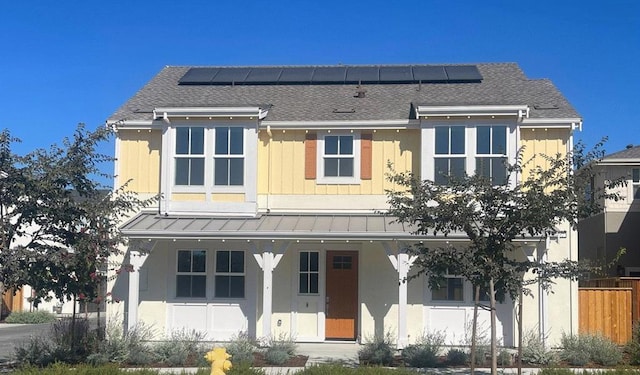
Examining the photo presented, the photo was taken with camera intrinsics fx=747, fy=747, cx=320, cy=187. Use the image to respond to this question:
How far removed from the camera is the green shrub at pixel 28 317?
30750 mm

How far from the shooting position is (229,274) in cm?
1919

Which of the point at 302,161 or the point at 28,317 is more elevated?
the point at 302,161

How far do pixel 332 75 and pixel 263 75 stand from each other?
6.99 feet

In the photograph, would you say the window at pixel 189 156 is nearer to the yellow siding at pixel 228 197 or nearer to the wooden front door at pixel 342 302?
the yellow siding at pixel 228 197

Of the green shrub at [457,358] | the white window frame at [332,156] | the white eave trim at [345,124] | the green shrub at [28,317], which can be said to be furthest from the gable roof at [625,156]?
the green shrub at [28,317]

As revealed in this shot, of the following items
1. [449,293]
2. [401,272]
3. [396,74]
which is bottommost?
[449,293]

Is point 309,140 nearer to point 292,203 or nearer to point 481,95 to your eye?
Result: point 292,203

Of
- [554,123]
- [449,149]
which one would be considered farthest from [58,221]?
[554,123]

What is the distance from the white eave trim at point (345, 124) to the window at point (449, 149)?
75cm

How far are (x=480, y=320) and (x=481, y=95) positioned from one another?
6184 mm

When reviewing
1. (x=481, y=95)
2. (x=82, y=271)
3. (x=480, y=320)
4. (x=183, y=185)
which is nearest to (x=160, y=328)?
(x=183, y=185)

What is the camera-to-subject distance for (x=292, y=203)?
63.2 feet

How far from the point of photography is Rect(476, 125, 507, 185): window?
18359mm

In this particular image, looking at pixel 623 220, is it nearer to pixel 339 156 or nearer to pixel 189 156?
pixel 339 156
